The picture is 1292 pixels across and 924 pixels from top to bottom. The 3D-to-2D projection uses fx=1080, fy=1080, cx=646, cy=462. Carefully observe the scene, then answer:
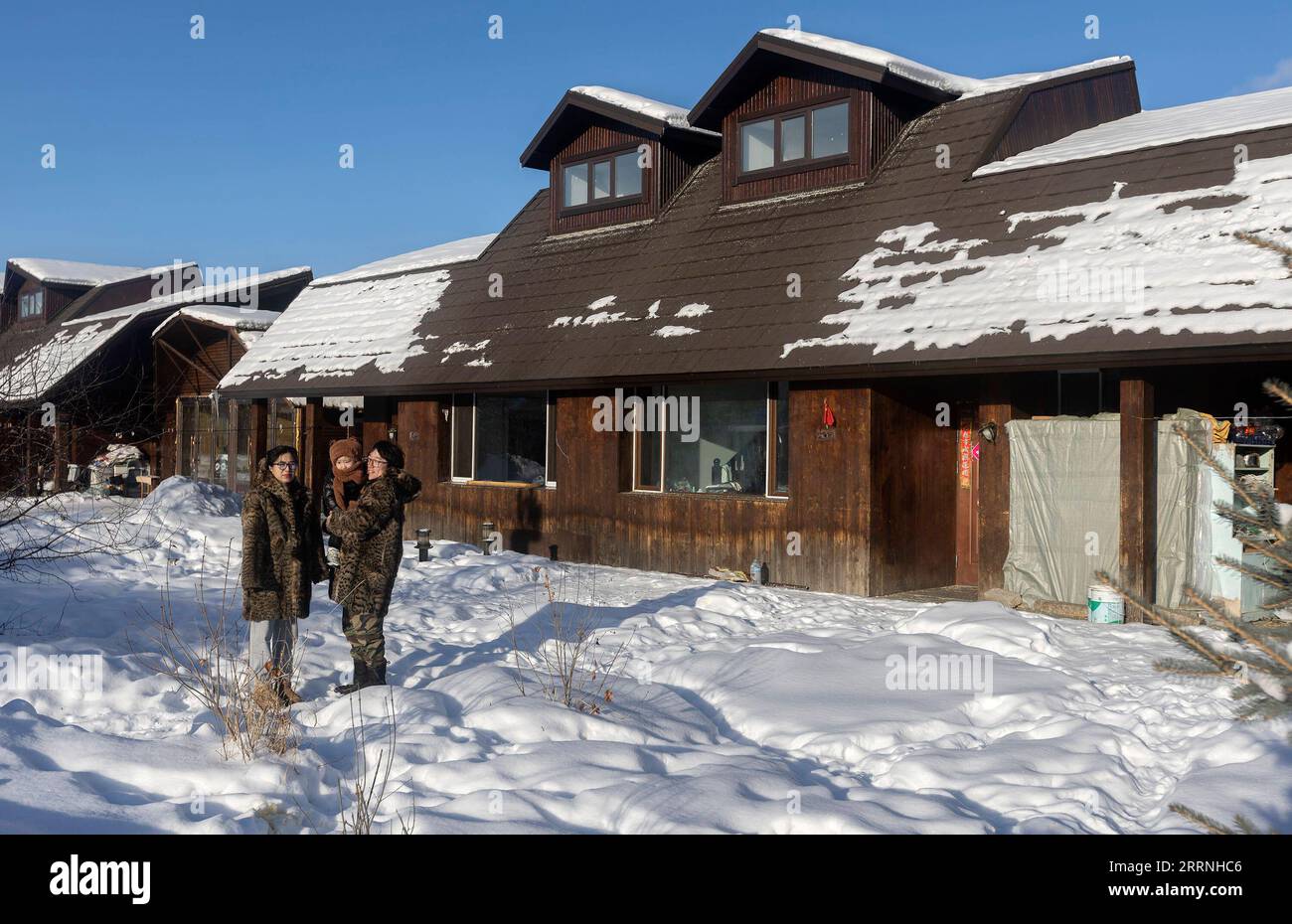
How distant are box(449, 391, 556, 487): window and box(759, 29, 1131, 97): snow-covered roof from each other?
5852 mm

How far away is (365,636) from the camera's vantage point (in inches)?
278


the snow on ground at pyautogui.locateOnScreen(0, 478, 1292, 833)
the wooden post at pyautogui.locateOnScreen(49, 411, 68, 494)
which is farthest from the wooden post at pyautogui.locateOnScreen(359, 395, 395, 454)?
the wooden post at pyautogui.locateOnScreen(49, 411, 68, 494)

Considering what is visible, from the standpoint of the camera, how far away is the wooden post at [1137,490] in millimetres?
Result: 9945

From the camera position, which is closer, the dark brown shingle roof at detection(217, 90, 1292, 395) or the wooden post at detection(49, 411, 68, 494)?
the wooden post at detection(49, 411, 68, 494)

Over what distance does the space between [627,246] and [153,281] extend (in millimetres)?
24746

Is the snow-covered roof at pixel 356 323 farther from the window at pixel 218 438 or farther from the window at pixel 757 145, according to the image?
the window at pixel 757 145

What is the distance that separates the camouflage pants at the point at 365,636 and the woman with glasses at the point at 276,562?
1.06 ft

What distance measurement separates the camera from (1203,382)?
10.5 meters

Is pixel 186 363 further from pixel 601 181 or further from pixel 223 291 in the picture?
pixel 601 181

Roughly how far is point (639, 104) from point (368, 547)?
1066cm

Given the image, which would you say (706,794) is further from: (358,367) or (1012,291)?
(358,367)

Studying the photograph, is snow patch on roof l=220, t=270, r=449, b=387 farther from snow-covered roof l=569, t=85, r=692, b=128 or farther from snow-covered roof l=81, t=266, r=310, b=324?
snow-covered roof l=81, t=266, r=310, b=324

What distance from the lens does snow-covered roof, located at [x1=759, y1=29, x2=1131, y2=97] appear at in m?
13.2
